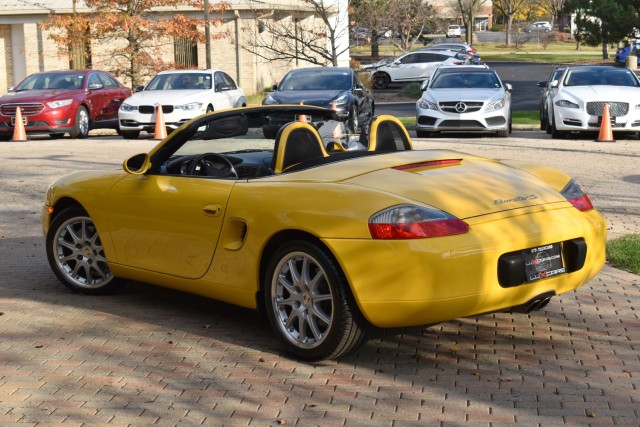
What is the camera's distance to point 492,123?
2189 cm

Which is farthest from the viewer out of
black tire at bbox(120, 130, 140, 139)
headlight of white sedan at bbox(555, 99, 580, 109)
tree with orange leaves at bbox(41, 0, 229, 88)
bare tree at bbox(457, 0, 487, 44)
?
bare tree at bbox(457, 0, 487, 44)

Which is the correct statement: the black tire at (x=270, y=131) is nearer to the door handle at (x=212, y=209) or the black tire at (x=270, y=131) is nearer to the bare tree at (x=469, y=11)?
the door handle at (x=212, y=209)

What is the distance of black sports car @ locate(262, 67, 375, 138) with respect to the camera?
2211 cm

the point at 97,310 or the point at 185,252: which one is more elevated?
the point at 185,252

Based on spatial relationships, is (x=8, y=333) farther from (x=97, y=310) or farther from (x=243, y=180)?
(x=243, y=180)

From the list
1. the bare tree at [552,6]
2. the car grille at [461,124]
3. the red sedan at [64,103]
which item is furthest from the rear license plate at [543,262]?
the bare tree at [552,6]

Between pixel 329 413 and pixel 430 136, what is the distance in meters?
18.0

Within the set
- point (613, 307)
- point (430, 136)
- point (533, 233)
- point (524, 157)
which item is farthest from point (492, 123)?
point (533, 233)

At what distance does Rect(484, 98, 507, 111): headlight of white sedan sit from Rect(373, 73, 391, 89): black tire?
Answer: 2661 centimetres

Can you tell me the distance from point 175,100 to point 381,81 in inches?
1015

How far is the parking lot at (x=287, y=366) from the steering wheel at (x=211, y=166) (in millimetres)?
993

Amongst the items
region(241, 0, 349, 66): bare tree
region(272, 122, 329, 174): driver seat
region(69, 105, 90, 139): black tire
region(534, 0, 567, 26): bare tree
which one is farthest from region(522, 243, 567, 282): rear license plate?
region(534, 0, 567, 26): bare tree

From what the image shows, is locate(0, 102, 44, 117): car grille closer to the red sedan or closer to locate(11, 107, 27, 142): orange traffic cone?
the red sedan

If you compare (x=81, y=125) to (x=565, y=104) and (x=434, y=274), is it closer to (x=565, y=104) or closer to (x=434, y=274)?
(x=565, y=104)
